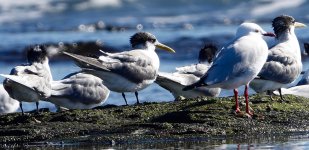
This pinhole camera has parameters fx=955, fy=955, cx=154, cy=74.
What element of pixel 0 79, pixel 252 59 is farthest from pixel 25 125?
pixel 0 79

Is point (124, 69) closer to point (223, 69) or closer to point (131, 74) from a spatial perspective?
point (131, 74)

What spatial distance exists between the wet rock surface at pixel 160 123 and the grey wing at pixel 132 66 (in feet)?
3.99

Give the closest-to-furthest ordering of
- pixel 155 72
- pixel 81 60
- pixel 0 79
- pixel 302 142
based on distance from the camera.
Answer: pixel 302 142 → pixel 81 60 → pixel 155 72 → pixel 0 79

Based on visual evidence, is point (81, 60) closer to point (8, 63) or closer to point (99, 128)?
point (99, 128)

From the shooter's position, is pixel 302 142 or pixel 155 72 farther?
pixel 155 72

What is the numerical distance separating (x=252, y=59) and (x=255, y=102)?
0.77 meters

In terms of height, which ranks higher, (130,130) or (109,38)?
(109,38)

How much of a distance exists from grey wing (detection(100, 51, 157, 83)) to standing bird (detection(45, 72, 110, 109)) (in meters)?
0.59

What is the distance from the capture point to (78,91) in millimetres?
11070

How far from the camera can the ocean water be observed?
23.3 m

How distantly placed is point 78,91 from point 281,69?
7.71ft

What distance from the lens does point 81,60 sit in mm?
10156

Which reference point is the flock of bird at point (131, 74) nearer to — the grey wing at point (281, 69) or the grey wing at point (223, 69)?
the grey wing at point (281, 69)

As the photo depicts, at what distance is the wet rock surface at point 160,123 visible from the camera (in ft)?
27.2
